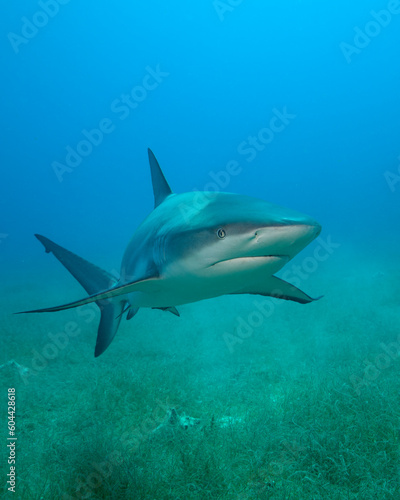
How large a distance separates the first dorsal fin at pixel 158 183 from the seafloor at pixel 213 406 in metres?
3.19

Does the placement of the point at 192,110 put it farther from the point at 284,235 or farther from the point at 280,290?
the point at 284,235

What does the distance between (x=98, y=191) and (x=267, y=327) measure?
560 ft

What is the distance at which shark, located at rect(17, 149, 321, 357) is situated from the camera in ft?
7.27

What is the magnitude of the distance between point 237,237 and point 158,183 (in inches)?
123

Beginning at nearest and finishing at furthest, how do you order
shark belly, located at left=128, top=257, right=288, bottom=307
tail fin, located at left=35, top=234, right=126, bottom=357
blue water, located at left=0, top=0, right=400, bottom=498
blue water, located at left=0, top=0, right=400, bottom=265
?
shark belly, located at left=128, top=257, right=288, bottom=307 < tail fin, located at left=35, top=234, right=126, bottom=357 < blue water, located at left=0, top=0, right=400, bottom=498 < blue water, located at left=0, top=0, right=400, bottom=265

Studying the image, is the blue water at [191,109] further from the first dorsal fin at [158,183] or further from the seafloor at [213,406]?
the first dorsal fin at [158,183]

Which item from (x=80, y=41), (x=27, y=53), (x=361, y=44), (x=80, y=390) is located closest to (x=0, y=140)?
(x=27, y=53)

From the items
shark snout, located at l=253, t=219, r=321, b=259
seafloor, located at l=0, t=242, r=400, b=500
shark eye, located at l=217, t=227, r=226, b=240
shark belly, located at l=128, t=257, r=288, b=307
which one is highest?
shark snout, located at l=253, t=219, r=321, b=259

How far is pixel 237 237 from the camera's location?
2.23 m

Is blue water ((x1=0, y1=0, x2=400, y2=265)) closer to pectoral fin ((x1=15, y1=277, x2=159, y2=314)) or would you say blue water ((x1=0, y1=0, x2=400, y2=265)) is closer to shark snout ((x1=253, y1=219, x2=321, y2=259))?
pectoral fin ((x1=15, y1=277, x2=159, y2=314))

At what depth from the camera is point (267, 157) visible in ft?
544

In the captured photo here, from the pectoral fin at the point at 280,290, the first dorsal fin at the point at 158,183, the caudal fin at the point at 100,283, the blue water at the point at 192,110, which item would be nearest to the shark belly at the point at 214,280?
the pectoral fin at the point at 280,290

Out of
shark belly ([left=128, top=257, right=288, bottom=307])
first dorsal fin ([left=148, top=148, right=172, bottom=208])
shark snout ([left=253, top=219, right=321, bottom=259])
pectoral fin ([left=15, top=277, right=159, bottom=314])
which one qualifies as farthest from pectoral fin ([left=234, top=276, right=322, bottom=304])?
first dorsal fin ([left=148, top=148, right=172, bottom=208])

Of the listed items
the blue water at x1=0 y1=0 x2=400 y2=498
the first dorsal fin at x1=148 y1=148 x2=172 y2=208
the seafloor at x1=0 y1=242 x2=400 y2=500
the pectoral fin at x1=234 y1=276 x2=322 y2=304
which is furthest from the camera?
the blue water at x1=0 y1=0 x2=400 y2=498
